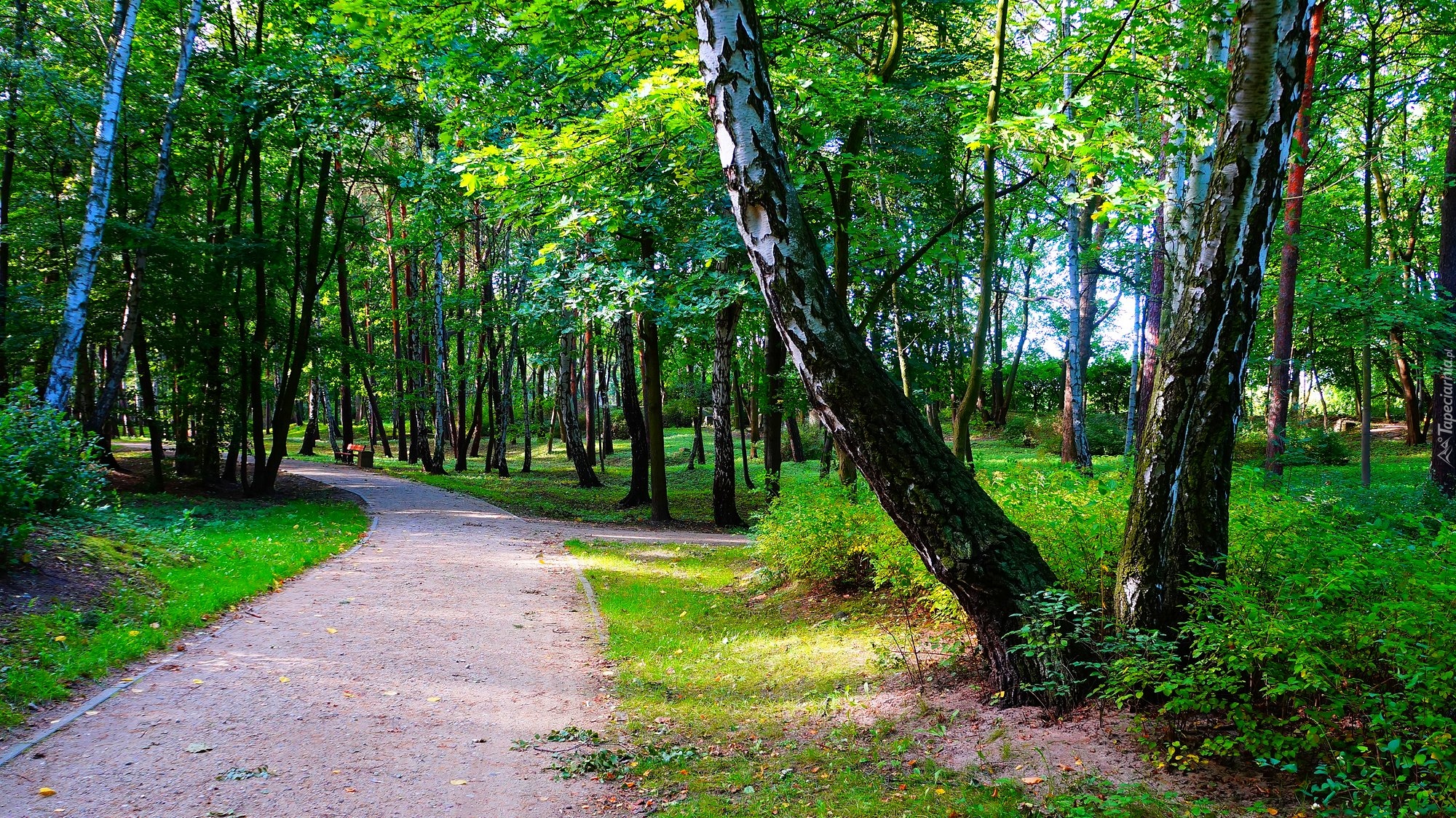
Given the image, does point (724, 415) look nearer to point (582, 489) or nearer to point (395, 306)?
point (582, 489)

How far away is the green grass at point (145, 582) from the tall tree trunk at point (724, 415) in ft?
22.2

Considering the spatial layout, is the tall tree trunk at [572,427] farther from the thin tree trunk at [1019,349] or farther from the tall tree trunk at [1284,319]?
the thin tree trunk at [1019,349]

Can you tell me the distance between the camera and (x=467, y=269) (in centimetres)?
3644

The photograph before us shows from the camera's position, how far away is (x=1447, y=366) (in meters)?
12.6

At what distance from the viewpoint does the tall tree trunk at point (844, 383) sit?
4.36 m

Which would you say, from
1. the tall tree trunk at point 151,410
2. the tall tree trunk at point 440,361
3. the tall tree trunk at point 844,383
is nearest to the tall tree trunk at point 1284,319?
the tall tree trunk at point 844,383

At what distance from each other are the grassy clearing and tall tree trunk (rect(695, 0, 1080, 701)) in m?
1.00

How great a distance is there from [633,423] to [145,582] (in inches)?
468

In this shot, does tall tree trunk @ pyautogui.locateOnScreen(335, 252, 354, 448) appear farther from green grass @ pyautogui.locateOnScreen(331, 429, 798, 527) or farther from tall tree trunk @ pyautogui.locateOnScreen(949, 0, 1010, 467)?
tall tree trunk @ pyautogui.locateOnScreen(949, 0, 1010, 467)

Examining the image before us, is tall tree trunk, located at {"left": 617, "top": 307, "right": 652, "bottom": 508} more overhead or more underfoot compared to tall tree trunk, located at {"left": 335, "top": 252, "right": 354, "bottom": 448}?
more underfoot

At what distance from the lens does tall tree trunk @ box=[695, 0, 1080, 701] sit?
4.36 m

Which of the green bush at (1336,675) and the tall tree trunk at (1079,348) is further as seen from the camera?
the tall tree trunk at (1079,348)

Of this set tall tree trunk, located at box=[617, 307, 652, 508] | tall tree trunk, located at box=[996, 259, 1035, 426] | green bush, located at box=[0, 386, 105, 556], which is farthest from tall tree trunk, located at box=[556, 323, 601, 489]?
tall tree trunk, located at box=[996, 259, 1035, 426]

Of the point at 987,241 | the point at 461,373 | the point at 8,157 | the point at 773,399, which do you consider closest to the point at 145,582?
the point at 987,241
